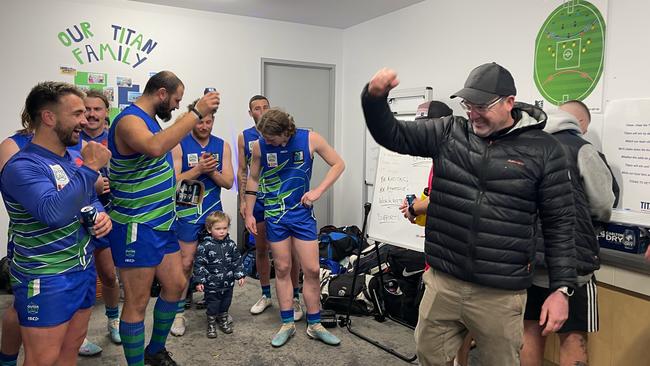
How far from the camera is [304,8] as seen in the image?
4688 mm

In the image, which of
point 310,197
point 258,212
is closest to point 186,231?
point 258,212

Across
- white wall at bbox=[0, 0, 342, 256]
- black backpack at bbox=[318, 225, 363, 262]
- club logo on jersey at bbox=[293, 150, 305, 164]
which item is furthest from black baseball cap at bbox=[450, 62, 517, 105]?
white wall at bbox=[0, 0, 342, 256]

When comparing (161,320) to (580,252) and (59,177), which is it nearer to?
(59,177)

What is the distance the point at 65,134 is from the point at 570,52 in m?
2.98

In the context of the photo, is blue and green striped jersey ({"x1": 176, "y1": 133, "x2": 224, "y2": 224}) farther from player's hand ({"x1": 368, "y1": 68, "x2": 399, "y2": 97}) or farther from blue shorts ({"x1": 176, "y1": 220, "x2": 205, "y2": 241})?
player's hand ({"x1": 368, "y1": 68, "x2": 399, "y2": 97})

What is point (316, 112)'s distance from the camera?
18.3ft

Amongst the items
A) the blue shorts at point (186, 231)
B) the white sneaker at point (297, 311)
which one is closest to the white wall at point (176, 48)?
the white sneaker at point (297, 311)

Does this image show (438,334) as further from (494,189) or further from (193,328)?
(193,328)

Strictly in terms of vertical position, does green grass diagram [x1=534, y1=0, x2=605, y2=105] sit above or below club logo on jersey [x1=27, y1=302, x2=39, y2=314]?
above

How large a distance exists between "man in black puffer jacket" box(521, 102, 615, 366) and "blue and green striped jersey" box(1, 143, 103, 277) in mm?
1713

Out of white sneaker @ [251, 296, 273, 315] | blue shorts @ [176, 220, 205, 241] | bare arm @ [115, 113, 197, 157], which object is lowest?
white sneaker @ [251, 296, 273, 315]

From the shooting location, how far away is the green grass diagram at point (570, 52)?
3.03m

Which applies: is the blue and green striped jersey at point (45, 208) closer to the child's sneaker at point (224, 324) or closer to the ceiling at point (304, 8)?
the child's sneaker at point (224, 324)

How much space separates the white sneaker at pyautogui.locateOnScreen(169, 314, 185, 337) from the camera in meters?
3.14
